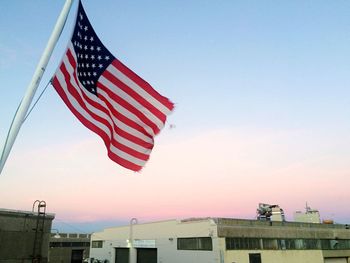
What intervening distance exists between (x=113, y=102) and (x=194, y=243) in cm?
3506

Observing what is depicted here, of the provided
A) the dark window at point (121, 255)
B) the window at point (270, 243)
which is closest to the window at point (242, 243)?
the window at point (270, 243)

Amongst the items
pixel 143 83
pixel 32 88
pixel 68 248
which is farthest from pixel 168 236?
pixel 68 248

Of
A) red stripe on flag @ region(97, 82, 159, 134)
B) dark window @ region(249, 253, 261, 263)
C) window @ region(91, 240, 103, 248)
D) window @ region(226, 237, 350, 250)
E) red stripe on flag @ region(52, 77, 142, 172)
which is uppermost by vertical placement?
red stripe on flag @ region(97, 82, 159, 134)

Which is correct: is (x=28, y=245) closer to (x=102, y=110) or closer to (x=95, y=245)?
(x=102, y=110)

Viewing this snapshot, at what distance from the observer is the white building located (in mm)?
38750

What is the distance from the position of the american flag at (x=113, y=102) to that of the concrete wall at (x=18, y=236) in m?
9.45

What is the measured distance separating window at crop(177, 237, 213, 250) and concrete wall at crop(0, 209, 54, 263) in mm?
25161

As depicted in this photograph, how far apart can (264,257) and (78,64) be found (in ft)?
127

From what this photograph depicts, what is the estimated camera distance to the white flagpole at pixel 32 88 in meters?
6.55

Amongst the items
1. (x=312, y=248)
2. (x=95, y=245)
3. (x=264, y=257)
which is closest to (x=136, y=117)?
(x=264, y=257)

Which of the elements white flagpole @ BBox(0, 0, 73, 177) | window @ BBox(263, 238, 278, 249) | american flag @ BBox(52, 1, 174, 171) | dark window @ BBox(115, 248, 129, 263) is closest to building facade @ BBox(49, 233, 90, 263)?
dark window @ BBox(115, 248, 129, 263)

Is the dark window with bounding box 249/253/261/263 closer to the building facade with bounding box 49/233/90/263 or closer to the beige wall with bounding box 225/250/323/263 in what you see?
the beige wall with bounding box 225/250/323/263

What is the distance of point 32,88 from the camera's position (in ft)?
22.8

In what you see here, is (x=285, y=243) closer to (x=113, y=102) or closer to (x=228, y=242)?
(x=228, y=242)
